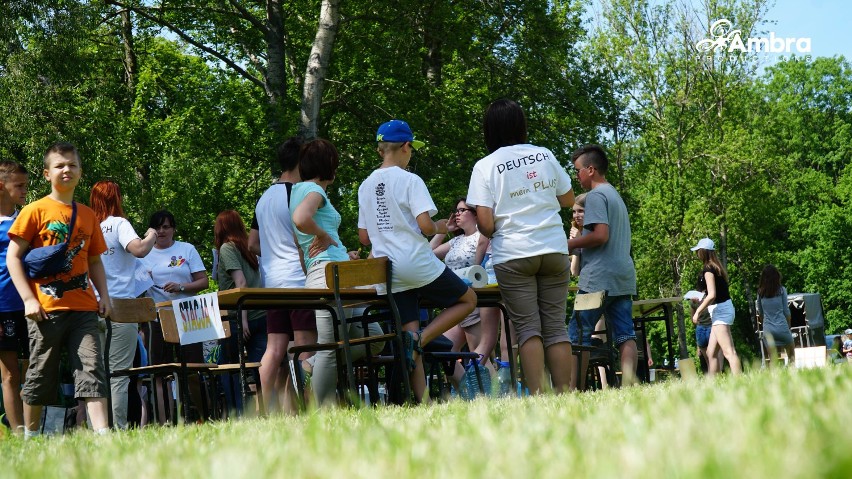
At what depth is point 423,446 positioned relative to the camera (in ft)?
8.34

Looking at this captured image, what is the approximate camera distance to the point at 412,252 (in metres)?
7.36

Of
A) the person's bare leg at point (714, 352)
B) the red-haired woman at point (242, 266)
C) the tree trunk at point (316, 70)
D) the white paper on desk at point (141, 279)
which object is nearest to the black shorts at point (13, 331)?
the white paper on desk at point (141, 279)

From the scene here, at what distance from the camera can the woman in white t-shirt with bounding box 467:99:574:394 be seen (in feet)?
23.9

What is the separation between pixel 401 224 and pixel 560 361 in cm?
147

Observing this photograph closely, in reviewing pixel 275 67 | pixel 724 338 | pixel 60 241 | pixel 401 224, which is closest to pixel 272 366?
pixel 401 224

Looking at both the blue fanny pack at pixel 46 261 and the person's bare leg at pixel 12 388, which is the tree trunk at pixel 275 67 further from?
the blue fanny pack at pixel 46 261

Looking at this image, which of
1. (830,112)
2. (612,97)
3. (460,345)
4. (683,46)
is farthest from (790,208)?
(460,345)

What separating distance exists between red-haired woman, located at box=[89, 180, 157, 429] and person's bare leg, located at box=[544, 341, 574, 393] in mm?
3410

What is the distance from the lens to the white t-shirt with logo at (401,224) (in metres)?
7.34

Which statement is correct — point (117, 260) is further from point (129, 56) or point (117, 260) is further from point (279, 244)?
point (129, 56)

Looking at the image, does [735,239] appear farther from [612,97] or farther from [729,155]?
[612,97]

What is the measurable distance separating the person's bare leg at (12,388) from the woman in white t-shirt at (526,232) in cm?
348

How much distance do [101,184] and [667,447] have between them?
769 centimetres

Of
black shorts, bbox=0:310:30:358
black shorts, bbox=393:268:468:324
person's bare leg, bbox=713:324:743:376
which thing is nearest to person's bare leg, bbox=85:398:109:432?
black shorts, bbox=0:310:30:358
